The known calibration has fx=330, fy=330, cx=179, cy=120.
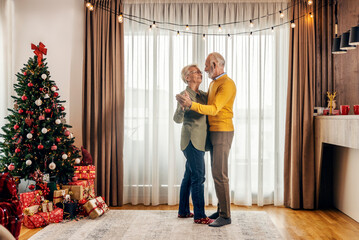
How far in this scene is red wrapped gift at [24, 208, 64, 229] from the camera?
10.7 feet

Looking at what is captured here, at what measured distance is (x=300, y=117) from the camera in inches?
164

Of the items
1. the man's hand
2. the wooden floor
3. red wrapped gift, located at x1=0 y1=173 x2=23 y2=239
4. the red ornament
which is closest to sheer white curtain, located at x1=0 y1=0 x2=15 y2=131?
the red ornament

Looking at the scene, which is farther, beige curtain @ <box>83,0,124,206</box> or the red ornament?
beige curtain @ <box>83,0,124,206</box>

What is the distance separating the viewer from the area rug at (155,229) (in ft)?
9.66

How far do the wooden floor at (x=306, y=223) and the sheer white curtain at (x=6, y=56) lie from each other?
161 cm

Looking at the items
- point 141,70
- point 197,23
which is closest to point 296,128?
point 197,23

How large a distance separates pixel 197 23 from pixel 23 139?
256 centimetres

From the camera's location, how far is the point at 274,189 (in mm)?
4285

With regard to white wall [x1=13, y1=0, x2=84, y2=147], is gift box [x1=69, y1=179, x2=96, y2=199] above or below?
below

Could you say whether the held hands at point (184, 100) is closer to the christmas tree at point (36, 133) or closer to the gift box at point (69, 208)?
the christmas tree at point (36, 133)

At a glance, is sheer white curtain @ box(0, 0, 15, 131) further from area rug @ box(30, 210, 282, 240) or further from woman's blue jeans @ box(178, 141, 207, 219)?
woman's blue jeans @ box(178, 141, 207, 219)

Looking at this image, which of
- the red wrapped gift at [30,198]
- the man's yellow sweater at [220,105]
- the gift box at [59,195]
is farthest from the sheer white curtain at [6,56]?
the man's yellow sweater at [220,105]

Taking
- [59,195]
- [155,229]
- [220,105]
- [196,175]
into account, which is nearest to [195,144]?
[196,175]

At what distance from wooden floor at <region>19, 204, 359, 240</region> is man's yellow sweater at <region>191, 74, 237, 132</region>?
3.79 feet
